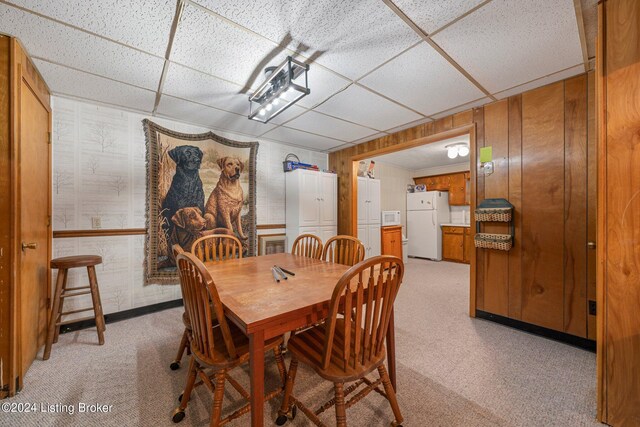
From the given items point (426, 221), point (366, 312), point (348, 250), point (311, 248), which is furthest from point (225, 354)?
point (426, 221)

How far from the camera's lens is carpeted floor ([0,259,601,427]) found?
1385 mm

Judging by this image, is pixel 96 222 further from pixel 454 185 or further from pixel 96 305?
pixel 454 185

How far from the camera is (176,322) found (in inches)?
103

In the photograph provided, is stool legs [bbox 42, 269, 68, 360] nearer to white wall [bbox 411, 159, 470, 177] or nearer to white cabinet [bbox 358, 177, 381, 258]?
white cabinet [bbox 358, 177, 381, 258]

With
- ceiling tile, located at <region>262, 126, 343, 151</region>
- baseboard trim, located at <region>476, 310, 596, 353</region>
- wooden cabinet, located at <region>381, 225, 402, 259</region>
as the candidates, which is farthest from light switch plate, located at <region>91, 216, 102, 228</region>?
wooden cabinet, located at <region>381, 225, 402, 259</region>

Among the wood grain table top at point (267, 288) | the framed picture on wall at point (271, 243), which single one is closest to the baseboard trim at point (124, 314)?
the framed picture on wall at point (271, 243)

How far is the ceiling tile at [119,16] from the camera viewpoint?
1328 mm

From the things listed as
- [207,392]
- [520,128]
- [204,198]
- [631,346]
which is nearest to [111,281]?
[204,198]

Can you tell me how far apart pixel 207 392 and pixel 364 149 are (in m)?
3.45

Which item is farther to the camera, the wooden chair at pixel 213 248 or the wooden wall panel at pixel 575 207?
the wooden chair at pixel 213 248

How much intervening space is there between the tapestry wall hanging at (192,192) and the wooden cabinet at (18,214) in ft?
3.13

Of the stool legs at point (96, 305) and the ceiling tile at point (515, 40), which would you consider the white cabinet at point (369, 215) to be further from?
the stool legs at point (96, 305)

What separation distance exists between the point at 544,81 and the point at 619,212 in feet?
4.78

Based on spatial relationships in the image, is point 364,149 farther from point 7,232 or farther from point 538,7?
point 7,232
